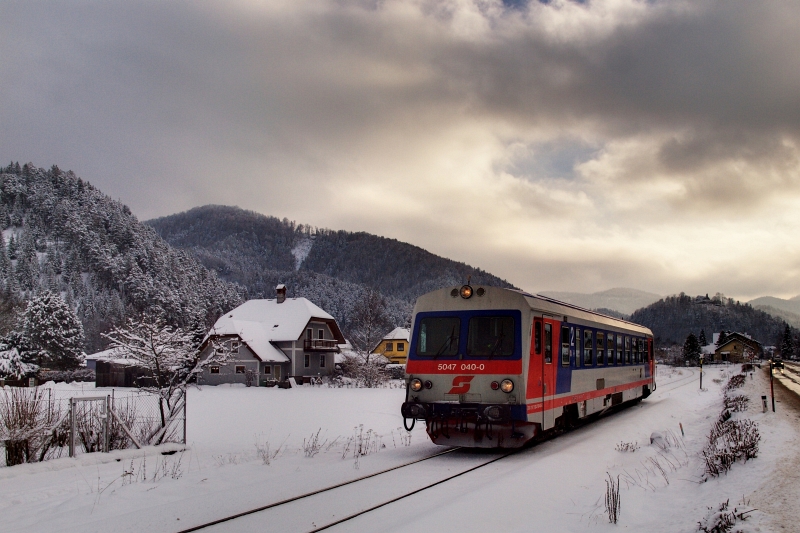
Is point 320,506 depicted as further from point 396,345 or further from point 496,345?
point 396,345

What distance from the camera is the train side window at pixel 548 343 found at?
13.2 metres

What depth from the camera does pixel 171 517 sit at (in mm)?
7961

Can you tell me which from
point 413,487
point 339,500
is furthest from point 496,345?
point 339,500

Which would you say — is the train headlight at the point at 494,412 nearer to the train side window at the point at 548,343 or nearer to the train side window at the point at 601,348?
the train side window at the point at 548,343

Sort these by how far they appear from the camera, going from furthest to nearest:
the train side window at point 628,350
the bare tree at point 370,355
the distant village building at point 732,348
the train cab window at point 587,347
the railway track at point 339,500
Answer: the distant village building at point 732,348, the bare tree at point 370,355, the train side window at point 628,350, the train cab window at point 587,347, the railway track at point 339,500

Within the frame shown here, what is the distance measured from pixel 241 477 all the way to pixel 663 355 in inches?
5537

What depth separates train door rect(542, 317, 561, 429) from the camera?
1300 cm

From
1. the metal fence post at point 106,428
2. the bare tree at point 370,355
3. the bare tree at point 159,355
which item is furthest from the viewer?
the bare tree at point 370,355

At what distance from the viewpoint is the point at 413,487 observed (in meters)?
9.54

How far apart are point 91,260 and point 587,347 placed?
135m

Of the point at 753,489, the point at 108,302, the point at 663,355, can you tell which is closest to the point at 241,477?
the point at 753,489

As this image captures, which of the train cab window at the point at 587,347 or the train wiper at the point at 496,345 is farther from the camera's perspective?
the train cab window at the point at 587,347

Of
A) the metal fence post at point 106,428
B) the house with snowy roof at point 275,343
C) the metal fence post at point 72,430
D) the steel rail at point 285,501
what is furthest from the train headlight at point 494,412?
the house with snowy roof at point 275,343

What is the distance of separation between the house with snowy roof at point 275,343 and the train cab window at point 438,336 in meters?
38.8
